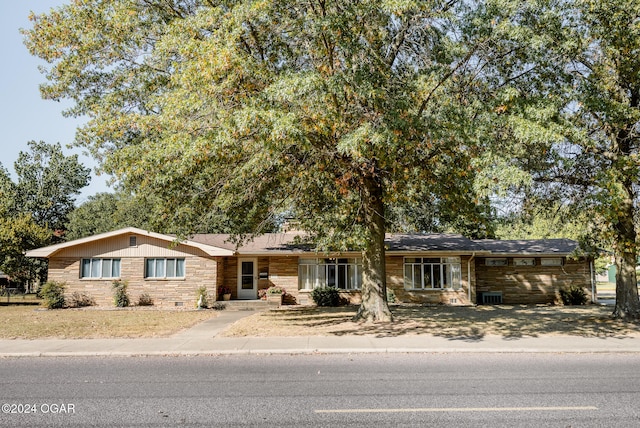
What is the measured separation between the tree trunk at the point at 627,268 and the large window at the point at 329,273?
11830mm

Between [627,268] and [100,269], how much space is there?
908 inches

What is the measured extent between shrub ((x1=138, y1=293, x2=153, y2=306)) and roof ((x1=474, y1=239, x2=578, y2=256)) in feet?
58.0

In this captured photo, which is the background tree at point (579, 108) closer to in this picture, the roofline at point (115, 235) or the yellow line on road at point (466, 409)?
the yellow line on road at point (466, 409)

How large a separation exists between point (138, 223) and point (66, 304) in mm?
19373

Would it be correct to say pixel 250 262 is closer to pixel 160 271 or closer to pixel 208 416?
pixel 160 271

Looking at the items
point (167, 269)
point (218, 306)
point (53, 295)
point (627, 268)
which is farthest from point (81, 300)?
point (627, 268)

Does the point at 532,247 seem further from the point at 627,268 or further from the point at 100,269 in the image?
the point at 100,269

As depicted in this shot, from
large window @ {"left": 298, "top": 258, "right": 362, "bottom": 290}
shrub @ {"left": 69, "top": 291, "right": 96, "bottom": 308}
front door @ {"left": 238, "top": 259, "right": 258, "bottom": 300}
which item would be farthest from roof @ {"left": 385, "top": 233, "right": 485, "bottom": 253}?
shrub @ {"left": 69, "top": 291, "right": 96, "bottom": 308}

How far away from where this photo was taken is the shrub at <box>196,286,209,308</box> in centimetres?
2309

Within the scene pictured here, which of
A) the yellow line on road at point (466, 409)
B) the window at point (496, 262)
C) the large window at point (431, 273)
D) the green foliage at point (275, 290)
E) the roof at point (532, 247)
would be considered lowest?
the yellow line on road at point (466, 409)

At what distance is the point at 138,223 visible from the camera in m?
42.4

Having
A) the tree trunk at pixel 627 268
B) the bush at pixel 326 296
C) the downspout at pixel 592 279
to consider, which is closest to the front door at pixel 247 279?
the bush at pixel 326 296

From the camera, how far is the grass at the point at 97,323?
1423 centimetres

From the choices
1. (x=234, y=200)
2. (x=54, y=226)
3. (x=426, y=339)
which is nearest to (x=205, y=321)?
(x=234, y=200)
